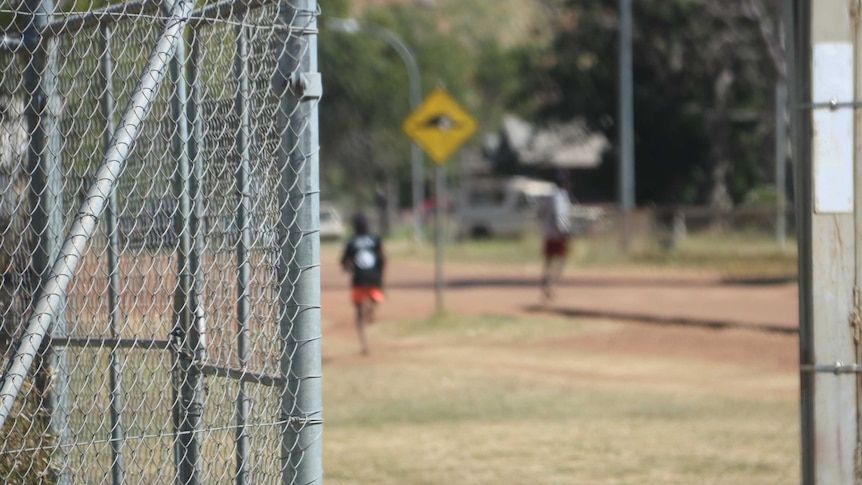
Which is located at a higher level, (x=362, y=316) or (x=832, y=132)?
(x=832, y=132)

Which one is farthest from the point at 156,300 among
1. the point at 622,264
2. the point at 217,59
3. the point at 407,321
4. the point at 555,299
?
the point at 622,264

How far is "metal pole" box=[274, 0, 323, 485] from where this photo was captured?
14.1ft

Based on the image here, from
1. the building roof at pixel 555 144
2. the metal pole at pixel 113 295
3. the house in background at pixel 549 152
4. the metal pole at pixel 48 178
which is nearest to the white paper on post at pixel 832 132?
the metal pole at pixel 113 295

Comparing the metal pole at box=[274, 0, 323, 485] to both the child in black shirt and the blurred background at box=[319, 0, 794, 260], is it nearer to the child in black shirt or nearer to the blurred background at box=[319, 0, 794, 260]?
the child in black shirt

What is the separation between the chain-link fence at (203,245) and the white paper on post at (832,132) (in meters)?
1.79

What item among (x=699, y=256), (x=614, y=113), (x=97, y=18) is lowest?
(x=699, y=256)

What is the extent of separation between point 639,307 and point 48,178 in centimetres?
1470

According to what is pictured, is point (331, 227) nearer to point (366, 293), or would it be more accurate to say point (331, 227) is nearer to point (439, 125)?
point (439, 125)

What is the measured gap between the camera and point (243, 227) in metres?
4.41

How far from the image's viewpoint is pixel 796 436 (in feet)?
29.1

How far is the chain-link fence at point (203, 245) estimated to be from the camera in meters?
4.29

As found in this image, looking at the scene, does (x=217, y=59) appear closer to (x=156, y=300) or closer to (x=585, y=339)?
(x=156, y=300)

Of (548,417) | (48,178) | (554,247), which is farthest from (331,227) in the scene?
(48,178)

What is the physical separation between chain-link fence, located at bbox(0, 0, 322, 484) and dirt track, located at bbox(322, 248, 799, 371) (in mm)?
8965
